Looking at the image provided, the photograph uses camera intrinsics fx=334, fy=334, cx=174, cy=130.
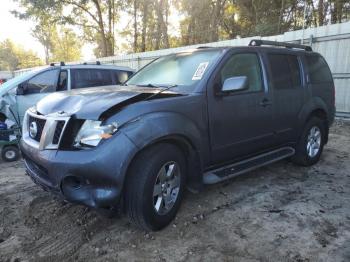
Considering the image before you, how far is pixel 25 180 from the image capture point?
4926mm

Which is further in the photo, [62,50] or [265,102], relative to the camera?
[62,50]

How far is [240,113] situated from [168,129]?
1246mm

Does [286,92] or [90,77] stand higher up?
A: [90,77]

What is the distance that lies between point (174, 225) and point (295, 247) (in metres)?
1.18

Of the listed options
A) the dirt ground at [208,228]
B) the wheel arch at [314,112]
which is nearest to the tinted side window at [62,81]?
the dirt ground at [208,228]

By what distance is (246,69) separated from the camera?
4.30 m

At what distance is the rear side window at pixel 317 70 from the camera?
5363mm

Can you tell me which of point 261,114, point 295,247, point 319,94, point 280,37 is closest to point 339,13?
point 280,37

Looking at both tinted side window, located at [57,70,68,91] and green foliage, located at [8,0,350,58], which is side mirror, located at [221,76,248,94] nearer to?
tinted side window, located at [57,70,68,91]

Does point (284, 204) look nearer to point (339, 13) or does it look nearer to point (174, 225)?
point (174, 225)

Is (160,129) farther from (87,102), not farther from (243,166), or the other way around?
(243,166)

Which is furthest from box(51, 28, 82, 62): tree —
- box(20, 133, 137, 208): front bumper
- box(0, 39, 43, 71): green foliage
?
box(20, 133, 137, 208): front bumper

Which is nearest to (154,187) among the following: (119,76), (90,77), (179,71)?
(179,71)

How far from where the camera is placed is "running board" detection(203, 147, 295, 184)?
3.73 metres
